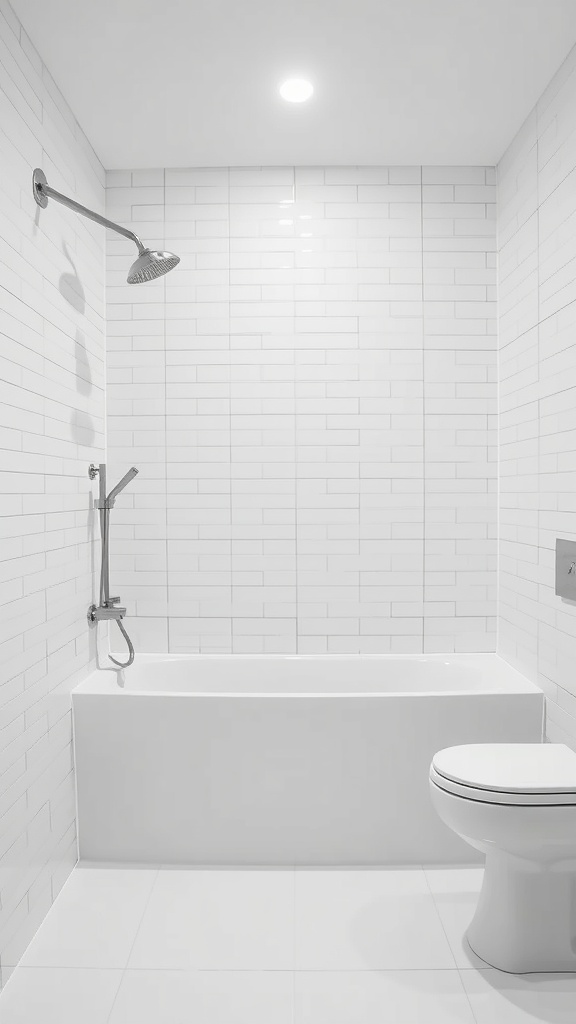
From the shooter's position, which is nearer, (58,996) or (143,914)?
(58,996)

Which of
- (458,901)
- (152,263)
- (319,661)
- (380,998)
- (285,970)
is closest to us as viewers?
(380,998)

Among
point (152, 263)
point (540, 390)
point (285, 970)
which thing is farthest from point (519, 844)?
point (152, 263)

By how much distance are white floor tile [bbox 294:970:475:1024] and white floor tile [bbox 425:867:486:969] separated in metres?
0.10

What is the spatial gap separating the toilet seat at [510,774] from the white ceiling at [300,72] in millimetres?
2185

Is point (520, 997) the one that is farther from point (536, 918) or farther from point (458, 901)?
point (458, 901)

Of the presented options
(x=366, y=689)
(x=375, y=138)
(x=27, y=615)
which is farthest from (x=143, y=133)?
(x=366, y=689)

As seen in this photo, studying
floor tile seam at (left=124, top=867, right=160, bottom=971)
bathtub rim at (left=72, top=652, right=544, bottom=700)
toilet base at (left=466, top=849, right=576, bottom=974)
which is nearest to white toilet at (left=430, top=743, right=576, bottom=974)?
toilet base at (left=466, top=849, right=576, bottom=974)

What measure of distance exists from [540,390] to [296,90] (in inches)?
53.9

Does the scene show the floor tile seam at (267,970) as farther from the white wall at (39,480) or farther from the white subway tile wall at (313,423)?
the white subway tile wall at (313,423)

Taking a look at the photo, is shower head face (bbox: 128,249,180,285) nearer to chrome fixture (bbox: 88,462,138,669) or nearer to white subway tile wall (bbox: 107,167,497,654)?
white subway tile wall (bbox: 107,167,497,654)

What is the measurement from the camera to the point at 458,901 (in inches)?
86.4

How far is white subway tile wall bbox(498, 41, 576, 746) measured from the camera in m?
2.25

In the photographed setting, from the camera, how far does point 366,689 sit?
2912 mm

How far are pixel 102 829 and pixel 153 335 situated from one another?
6.51ft
